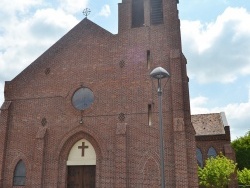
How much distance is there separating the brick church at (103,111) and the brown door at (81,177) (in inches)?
2.3

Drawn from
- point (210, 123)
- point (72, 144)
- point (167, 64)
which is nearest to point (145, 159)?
point (72, 144)

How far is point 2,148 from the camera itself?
18781 mm

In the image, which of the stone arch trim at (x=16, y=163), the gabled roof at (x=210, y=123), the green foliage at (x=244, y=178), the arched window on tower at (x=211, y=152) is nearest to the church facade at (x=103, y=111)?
the stone arch trim at (x=16, y=163)

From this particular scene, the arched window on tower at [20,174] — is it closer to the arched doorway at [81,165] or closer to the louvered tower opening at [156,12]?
the arched doorway at [81,165]

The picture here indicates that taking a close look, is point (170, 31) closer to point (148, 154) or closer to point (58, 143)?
point (148, 154)

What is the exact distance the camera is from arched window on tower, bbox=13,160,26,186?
59.8 feet

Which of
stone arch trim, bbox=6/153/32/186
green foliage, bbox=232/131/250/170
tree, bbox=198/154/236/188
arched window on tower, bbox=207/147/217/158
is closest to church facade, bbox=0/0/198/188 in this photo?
stone arch trim, bbox=6/153/32/186

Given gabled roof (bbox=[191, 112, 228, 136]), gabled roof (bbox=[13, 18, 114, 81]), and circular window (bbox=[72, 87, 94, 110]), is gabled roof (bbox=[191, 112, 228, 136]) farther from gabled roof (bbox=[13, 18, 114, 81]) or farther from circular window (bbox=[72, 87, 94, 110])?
gabled roof (bbox=[13, 18, 114, 81])

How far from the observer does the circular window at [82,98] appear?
18.7 meters

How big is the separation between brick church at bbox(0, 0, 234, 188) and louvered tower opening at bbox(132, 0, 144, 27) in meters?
0.07

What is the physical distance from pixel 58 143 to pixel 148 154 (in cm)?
549

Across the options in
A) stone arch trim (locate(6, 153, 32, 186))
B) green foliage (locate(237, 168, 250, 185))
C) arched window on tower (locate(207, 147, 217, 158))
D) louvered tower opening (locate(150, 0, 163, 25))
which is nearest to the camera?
stone arch trim (locate(6, 153, 32, 186))

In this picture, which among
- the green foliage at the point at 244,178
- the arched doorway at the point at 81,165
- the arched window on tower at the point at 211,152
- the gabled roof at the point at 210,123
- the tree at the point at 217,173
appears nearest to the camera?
the arched doorway at the point at 81,165

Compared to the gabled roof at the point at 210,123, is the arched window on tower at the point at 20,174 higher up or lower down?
lower down
